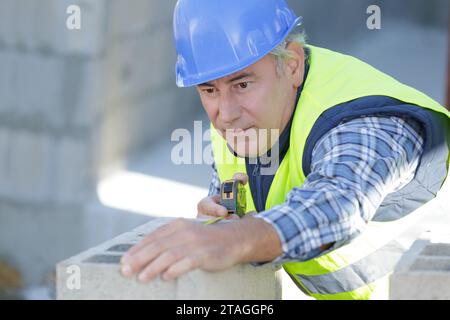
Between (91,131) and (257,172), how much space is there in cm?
415

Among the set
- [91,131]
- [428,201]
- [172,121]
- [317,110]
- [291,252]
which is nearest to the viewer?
[291,252]

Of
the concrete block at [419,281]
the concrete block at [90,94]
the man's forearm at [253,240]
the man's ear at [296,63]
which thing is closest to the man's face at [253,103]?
the man's ear at [296,63]

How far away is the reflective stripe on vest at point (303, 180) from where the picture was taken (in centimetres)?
323

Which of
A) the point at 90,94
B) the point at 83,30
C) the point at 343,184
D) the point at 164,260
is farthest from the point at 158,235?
the point at 90,94

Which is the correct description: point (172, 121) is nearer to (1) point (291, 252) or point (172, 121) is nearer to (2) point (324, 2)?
(2) point (324, 2)

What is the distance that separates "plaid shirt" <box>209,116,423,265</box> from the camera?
263 cm

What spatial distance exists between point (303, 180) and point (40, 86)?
15.5 ft

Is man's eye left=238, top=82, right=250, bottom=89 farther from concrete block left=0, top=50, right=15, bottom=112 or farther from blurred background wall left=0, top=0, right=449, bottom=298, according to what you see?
concrete block left=0, top=50, right=15, bottom=112

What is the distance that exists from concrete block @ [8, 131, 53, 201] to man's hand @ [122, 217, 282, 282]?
5376mm

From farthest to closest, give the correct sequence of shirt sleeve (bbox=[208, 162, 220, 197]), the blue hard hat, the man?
1. shirt sleeve (bbox=[208, 162, 220, 197])
2. the blue hard hat
3. the man

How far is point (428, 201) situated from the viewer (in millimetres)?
3473

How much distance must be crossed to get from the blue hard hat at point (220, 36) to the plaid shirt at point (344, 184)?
15.2 inches

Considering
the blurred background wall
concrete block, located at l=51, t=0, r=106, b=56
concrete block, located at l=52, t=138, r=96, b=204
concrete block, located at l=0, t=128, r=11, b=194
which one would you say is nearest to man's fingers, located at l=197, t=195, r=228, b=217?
the blurred background wall
